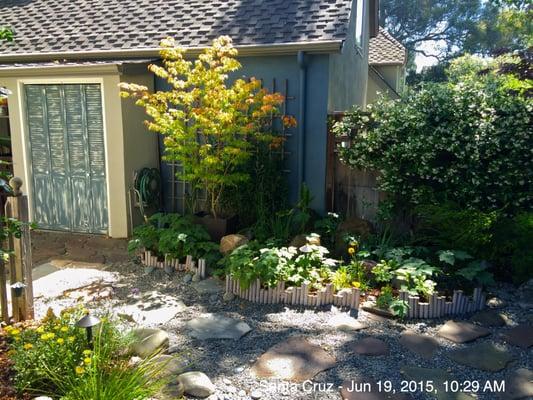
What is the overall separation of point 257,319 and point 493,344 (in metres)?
1.98

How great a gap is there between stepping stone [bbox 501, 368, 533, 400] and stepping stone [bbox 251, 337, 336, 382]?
117 centimetres

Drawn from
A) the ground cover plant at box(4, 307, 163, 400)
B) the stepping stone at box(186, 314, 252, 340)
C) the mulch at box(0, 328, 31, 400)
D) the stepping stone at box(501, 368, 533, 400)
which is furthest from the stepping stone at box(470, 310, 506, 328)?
the mulch at box(0, 328, 31, 400)

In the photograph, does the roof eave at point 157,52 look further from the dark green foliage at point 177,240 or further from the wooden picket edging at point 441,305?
the wooden picket edging at point 441,305

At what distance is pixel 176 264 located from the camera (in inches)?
218

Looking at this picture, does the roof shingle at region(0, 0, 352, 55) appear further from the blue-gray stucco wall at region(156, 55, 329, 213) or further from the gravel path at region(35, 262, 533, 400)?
the gravel path at region(35, 262, 533, 400)

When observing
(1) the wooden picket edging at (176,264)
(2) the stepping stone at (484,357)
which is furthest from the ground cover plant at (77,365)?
(2) the stepping stone at (484,357)

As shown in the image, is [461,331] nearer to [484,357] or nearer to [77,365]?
[484,357]

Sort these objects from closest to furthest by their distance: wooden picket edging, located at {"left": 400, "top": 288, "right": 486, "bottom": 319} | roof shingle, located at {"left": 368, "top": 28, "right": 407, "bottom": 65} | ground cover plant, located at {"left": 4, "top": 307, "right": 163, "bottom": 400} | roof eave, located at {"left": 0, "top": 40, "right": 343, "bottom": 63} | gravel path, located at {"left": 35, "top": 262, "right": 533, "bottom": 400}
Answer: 1. ground cover plant, located at {"left": 4, "top": 307, "right": 163, "bottom": 400}
2. gravel path, located at {"left": 35, "top": 262, "right": 533, "bottom": 400}
3. wooden picket edging, located at {"left": 400, "top": 288, "right": 486, "bottom": 319}
4. roof eave, located at {"left": 0, "top": 40, "right": 343, "bottom": 63}
5. roof shingle, located at {"left": 368, "top": 28, "right": 407, "bottom": 65}

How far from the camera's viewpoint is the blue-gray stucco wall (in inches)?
259

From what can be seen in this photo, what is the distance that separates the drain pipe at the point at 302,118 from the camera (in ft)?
21.2

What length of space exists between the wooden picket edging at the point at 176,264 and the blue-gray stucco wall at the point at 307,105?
6.88 feet

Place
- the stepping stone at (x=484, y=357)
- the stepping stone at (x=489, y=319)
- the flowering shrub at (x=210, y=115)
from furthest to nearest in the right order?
the flowering shrub at (x=210, y=115) → the stepping stone at (x=489, y=319) → the stepping stone at (x=484, y=357)

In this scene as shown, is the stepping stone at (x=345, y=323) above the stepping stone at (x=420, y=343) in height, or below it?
above

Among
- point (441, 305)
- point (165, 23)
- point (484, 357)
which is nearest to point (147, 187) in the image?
point (165, 23)
